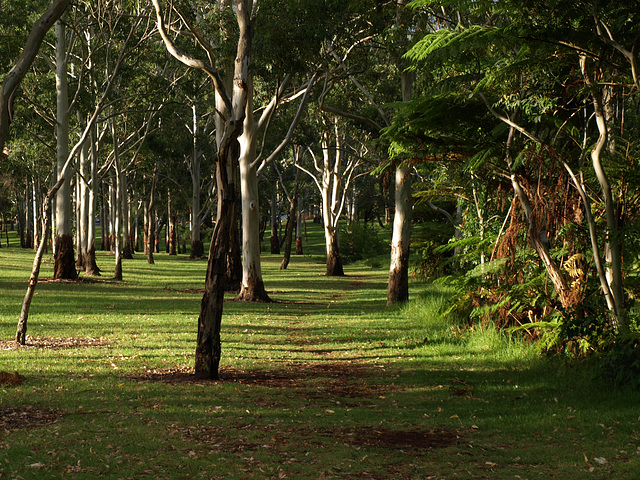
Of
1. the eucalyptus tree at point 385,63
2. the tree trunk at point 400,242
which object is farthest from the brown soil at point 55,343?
the tree trunk at point 400,242

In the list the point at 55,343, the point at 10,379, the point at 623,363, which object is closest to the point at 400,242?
the point at 55,343

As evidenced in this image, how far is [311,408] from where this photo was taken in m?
8.12

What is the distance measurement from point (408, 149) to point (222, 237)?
3555 mm

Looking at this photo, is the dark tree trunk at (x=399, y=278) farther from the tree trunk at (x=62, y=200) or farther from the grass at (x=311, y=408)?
the tree trunk at (x=62, y=200)

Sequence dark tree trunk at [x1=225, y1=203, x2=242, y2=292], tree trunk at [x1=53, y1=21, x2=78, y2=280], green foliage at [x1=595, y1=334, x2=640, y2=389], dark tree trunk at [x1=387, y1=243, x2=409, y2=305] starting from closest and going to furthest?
green foliage at [x1=595, y1=334, x2=640, y2=389] < dark tree trunk at [x1=387, y1=243, x2=409, y2=305] < dark tree trunk at [x1=225, y1=203, x2=242, y2=292] < tree trunk at [x1=53, y1=21, x2=78, y2=280]

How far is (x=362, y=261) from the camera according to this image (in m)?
47.4

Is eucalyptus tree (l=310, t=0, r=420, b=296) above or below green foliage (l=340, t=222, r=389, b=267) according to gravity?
above

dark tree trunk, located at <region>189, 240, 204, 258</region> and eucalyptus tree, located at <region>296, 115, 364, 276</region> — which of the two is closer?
eucalyptus tree, located at <region>296, 115, 364, 276</region>

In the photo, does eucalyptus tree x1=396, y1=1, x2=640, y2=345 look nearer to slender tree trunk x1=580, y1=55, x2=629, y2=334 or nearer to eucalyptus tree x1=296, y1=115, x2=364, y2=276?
slender tree trunk x1=580, y1=55, x2=629, y2=334

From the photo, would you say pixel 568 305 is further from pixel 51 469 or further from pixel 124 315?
pixel 124 315

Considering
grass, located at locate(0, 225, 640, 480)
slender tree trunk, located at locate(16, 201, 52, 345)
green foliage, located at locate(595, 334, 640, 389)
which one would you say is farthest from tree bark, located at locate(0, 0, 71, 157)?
green foliage, located at locate(595, 334, 640, 389)

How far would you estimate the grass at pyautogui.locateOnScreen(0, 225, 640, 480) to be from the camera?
Result: 6.03 meters

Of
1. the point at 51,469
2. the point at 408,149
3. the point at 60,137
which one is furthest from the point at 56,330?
the point at 60,137

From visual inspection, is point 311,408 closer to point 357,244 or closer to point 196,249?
point 357,244
